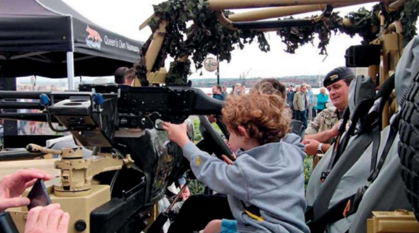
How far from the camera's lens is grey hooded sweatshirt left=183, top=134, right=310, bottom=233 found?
1803 mm

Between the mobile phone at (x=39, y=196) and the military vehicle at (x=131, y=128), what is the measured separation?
0.29 feet

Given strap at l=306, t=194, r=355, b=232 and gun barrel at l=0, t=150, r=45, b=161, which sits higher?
gun barrel at l=0, t=150, r=45, b=161

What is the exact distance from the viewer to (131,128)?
188 centimetres

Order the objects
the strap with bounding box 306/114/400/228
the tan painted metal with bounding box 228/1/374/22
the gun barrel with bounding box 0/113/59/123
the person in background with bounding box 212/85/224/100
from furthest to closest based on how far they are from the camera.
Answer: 1. the tan painted metal with bounding box 228/1/374/22
2. the person in background with bounding box 212/85/224/100
3. the gun barrel with bounding box 0/113/59/123
4. the strap with bounding box 306/114/400/228

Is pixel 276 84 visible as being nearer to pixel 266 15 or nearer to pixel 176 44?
pixel 266 15

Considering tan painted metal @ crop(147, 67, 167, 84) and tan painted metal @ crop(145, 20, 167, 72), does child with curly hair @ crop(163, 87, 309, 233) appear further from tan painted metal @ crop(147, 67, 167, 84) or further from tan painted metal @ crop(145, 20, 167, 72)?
tan painted metal @ crop(147, 67, 167, 84)

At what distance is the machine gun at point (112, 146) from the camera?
1489 millimetres

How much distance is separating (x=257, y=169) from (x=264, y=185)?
71mm

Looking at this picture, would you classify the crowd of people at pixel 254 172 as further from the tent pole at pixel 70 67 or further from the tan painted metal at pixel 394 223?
the tent pole at pixel 70 67

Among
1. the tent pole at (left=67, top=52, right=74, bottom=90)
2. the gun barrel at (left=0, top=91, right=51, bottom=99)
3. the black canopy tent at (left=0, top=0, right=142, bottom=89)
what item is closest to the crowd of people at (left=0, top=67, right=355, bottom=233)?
the gun barrel at (left=0, top=91, right=51, bottom=99)

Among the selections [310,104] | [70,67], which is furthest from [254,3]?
[310,104]

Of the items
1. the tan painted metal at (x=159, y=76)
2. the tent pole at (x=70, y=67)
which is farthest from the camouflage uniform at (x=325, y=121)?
the tent pole at (x=70, y=67)

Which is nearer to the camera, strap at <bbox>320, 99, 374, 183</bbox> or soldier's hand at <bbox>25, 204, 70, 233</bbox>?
soldier's hand at <bbox>25, 204, 70, 233</bbox>

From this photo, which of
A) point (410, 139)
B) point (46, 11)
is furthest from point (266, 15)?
point (46, 11)
